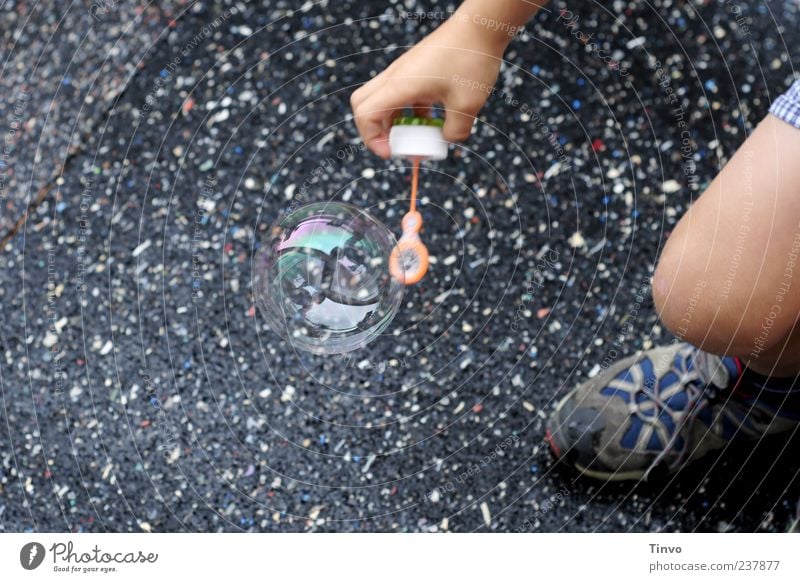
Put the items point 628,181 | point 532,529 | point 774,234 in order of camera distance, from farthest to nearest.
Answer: point 628,181 → point 532,529 → point 774,234

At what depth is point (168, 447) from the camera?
2.58ft

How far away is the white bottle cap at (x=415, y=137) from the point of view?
62 centimetres

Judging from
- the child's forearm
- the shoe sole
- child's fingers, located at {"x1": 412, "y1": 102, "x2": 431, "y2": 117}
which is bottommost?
the shoe sole

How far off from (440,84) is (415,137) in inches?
1.9

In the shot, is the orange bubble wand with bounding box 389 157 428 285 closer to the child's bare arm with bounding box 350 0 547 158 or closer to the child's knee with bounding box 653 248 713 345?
the child's bare arm with bounding box 350 0 547 158

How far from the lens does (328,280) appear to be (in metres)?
0.69

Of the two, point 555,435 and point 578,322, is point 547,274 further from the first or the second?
point 555,435

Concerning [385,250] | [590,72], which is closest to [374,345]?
[385,250]

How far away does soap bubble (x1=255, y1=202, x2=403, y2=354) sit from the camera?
687 mm

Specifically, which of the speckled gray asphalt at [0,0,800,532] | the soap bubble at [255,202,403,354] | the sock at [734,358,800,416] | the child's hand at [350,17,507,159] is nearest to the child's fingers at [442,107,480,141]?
the child's hand at [350,17,507,159]

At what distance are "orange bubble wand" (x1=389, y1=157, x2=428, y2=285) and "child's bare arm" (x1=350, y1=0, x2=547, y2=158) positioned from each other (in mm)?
87

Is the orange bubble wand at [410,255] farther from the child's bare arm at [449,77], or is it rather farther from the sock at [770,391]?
the sock at [770,391]

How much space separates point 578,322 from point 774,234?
0.24 metres

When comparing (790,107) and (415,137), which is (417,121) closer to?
(415,137)
